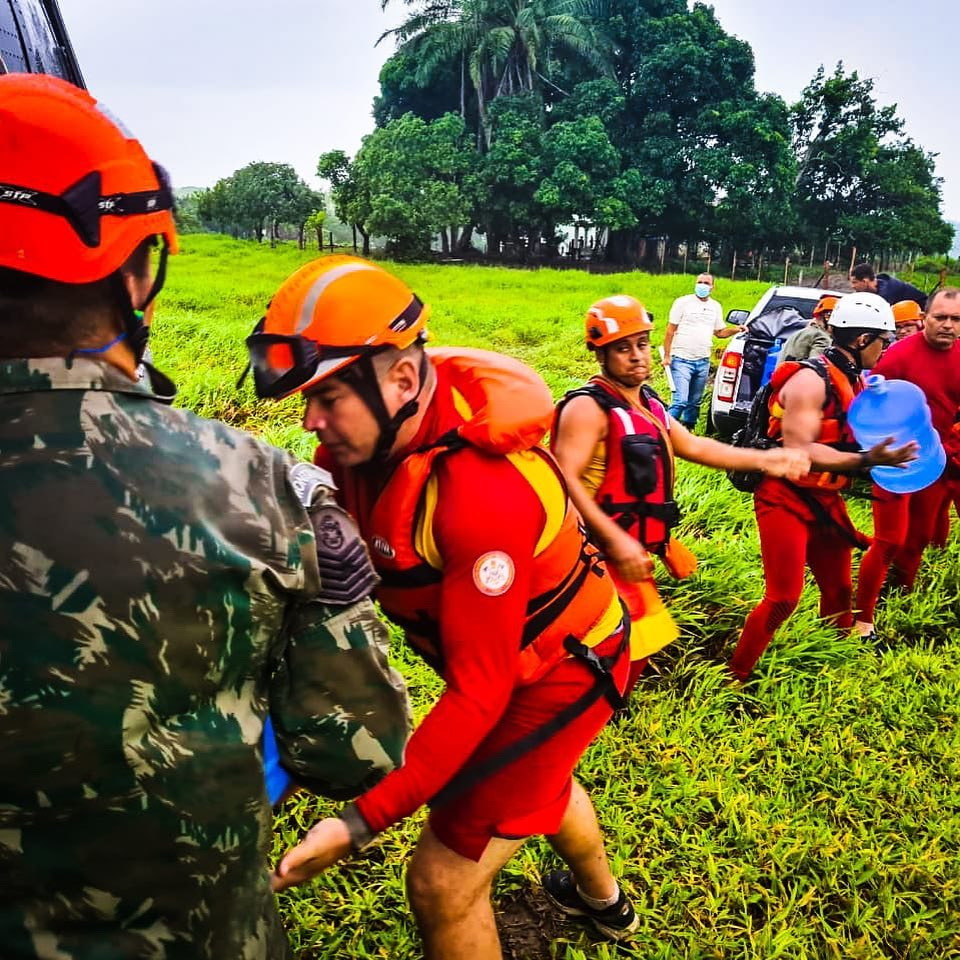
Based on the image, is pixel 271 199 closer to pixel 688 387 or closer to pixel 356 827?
pixel 688 387

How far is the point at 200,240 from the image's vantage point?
102ft

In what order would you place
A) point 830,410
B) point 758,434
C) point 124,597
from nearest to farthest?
1. point 124,597
2. point 830,410
3. point 758,434

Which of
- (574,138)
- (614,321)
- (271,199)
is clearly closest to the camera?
(614,321)

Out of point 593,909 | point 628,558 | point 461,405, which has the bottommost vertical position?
point 593,909

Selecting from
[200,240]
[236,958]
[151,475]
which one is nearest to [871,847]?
[236,958]

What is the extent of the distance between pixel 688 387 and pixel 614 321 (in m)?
5.44

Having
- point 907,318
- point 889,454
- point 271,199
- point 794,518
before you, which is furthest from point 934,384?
point 271,199

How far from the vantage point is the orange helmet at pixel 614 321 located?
3.15 meters

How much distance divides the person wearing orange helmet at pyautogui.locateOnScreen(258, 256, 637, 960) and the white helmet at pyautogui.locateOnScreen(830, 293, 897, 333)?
8.64 ft

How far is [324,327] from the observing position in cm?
143

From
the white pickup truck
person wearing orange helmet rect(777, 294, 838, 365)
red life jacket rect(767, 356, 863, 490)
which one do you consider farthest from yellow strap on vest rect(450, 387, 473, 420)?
the white pickup truck

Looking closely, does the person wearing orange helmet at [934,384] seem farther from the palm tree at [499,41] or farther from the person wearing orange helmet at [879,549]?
the palm tree at [499,41]

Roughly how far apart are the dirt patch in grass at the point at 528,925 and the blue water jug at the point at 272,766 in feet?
5.80

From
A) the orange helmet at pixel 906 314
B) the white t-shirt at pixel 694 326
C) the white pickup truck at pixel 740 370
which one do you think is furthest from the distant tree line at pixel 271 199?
the orange helmet at pixel 906 314
